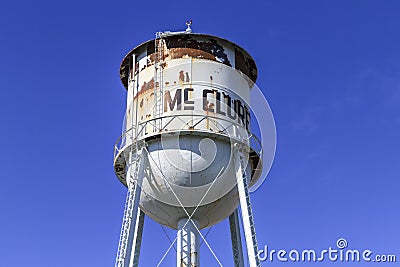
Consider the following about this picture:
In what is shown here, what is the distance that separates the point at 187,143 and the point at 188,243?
94.1 inches

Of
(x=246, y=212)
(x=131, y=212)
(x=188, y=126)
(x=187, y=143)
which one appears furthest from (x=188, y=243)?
(x=188, y=126)

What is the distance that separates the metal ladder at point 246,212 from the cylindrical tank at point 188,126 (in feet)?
0.56

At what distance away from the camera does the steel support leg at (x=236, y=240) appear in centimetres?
1449

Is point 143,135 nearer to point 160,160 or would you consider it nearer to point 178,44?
point 160,160

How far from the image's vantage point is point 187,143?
42.7 feet

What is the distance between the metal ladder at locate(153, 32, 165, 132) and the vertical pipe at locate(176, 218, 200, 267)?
7.60ft

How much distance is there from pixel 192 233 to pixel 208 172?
1730mm

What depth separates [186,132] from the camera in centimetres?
1298

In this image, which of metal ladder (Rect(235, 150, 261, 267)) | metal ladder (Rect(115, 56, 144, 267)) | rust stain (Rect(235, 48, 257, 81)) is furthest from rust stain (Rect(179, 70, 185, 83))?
metal ladder (Rect(235, 150, 261, 267))

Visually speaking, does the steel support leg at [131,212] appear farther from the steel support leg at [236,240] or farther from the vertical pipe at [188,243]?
the steel support leg at [236,240]

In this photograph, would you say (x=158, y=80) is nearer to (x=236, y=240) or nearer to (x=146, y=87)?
(x=146, y=87)

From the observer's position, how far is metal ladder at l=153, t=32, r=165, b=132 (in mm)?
13297

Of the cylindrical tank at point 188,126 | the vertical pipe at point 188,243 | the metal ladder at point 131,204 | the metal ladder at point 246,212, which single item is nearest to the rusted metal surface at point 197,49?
the cylindrical tank at point 188,126

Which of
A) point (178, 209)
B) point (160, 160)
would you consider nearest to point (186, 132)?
point (160, 160)
